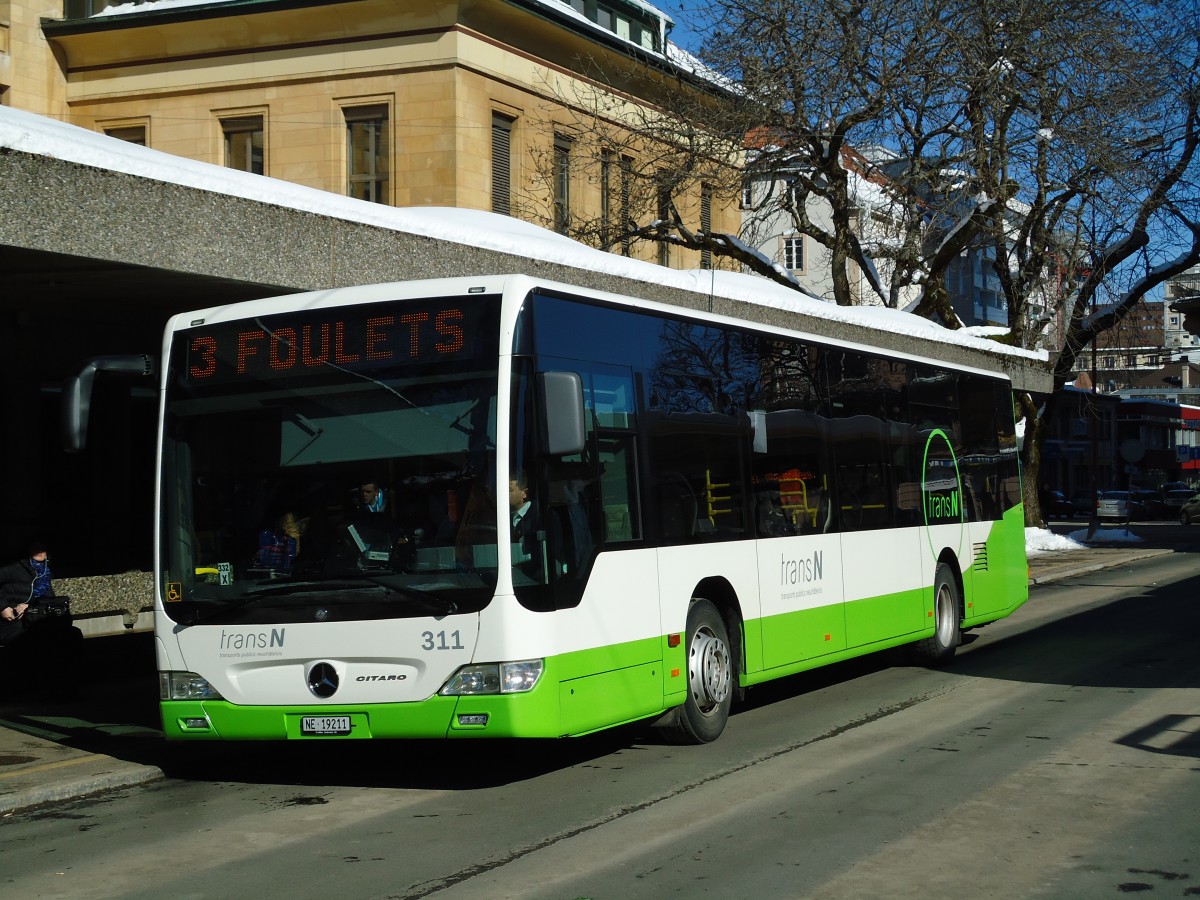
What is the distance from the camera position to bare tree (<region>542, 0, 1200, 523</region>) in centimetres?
2725

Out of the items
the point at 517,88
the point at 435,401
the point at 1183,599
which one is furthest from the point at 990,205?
the point at 435,401

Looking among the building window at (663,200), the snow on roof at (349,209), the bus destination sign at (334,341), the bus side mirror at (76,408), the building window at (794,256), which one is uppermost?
the building window at (794,256)

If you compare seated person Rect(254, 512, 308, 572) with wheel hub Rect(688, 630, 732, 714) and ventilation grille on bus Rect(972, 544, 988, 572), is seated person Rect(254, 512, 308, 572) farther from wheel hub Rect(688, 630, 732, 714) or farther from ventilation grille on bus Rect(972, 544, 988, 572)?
ventilation grille on bus Rect(972, 544, 988, 572)

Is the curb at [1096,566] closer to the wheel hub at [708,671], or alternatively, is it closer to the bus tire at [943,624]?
the bus tire at [943,624]

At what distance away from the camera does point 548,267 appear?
15.0 m

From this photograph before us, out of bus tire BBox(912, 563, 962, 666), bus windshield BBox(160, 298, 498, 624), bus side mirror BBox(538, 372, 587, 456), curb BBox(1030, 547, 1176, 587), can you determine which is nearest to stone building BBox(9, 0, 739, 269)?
curb BBox(1030, 547, 1176, 587)

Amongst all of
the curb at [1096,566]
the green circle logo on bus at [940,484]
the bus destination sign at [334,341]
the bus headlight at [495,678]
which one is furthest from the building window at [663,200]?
the bus headlight at [495,678]

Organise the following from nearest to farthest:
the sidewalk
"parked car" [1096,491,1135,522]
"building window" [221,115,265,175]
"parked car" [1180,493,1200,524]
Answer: the sidewalk → "building window" [221,115,265,175] → "parked car" [1096,491,1135,522] → "parked car" [1180,493,1200,524]

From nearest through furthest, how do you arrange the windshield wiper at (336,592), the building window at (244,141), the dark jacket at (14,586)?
1. the windshield wiper at (336,592)
2. the dark jacket at (14,586)
3. the building window at (244,141)

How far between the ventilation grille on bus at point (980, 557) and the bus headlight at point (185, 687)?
9639 millimetres

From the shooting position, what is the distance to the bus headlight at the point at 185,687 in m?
9.11

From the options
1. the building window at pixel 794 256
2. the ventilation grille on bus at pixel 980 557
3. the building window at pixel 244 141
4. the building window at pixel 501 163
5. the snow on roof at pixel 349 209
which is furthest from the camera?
the building window at pixel 794 256

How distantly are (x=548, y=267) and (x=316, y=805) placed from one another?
292 inches

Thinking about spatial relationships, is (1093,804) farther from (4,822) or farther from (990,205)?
(990,205)
